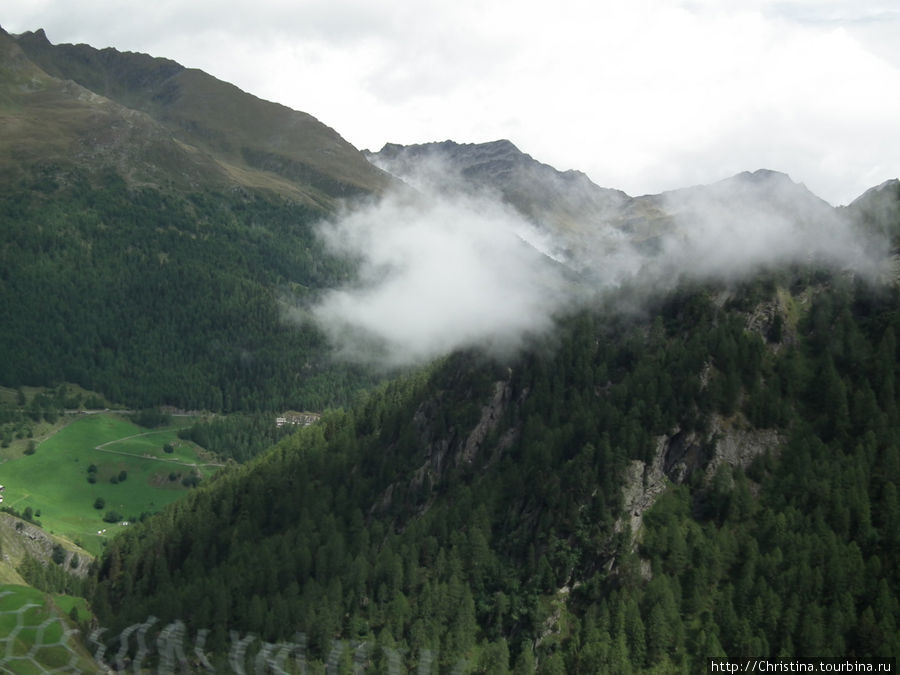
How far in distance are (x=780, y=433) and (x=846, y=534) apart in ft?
89.4

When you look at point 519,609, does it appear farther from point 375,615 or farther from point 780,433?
point 780,433

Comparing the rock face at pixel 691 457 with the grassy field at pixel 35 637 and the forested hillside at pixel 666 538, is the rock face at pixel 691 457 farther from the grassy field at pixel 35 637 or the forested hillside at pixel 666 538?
the grassy field at pixel 35 637

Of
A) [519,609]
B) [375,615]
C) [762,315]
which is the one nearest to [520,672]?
[519,609]

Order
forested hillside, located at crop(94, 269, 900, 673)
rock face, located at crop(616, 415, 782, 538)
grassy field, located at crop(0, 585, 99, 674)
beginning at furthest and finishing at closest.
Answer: rock face, located at crop(616, 415, 782, 538) < forested hillside, located at crop(94, 269, 900, 673) < grassy field, located at crop(0, 585, 99, 674)

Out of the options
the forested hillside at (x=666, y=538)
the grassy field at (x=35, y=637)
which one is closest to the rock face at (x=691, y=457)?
the forested hillside at (x=666, y=538)

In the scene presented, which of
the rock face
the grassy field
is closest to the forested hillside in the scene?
the rock face

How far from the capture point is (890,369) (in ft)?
578

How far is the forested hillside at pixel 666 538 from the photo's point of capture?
14425cm

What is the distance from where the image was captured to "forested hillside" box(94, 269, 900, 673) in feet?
473

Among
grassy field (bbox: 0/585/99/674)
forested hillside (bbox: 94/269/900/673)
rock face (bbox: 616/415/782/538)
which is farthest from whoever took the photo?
rock face (bbox: 616/415/782/538)

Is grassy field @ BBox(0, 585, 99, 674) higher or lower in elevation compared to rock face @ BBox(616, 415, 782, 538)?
lower

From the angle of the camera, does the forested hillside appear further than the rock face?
No

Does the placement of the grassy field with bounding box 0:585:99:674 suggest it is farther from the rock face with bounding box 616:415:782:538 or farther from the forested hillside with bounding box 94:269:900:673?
the rock face with bounding box 616:415:782:538

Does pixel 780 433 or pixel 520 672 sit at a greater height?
pixel 780 433
